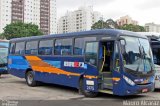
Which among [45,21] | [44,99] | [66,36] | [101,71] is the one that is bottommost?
[44,99]

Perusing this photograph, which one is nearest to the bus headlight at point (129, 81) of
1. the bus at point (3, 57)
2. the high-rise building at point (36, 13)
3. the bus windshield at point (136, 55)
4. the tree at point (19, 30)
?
the bus windshield at point (136, 55)

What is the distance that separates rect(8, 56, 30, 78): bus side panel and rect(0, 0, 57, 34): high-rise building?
9485 cm

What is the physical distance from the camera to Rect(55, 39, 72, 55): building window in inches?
537

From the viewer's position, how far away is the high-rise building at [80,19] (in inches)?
3932

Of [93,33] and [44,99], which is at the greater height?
[93,33]

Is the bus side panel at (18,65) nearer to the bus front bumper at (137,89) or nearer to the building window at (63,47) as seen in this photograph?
the building window at (63,47)

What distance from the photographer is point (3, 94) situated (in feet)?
42.8

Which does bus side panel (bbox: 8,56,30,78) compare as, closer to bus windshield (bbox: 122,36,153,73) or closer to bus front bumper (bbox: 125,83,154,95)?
bus windshield (bbox: 122,36,153,73)

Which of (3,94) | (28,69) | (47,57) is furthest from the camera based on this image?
(28,69)

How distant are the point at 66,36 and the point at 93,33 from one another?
1.99 metres

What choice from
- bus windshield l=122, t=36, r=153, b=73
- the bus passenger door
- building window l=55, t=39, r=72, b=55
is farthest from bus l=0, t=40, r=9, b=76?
bus windshield l=122, t=36, r=153, b=73

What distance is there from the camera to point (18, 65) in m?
17.6

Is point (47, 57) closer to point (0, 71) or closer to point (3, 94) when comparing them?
point (3, 94)

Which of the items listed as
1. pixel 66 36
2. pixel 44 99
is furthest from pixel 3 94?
pixel 66 36
